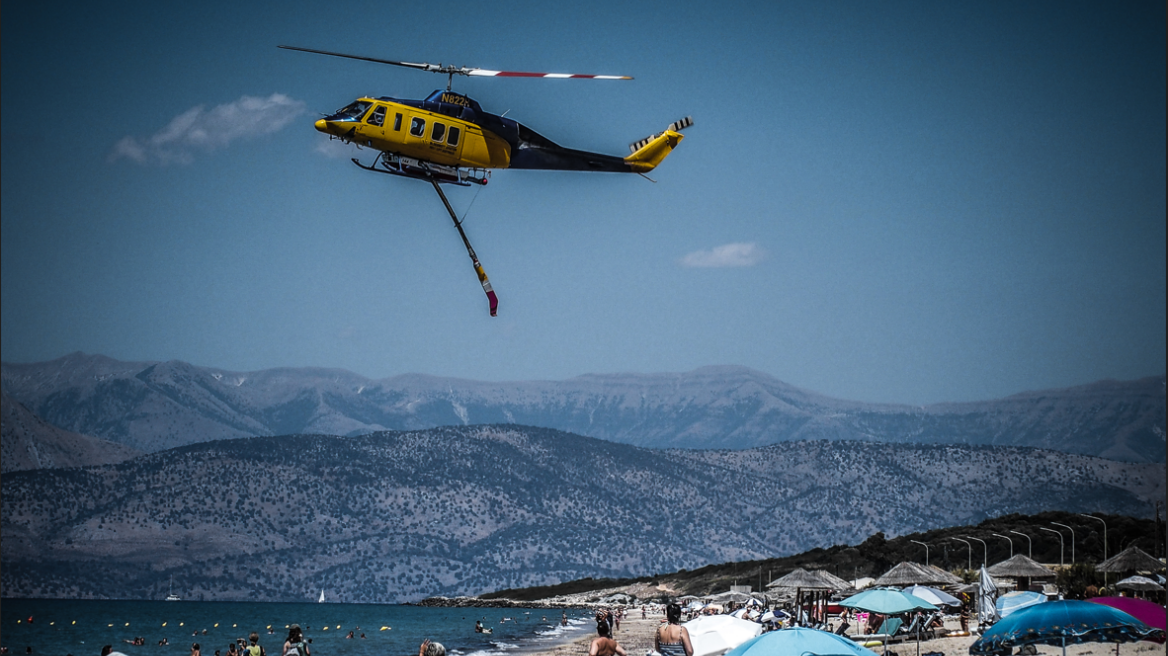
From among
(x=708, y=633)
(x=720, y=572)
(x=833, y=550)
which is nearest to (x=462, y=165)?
(x=708, y=633)

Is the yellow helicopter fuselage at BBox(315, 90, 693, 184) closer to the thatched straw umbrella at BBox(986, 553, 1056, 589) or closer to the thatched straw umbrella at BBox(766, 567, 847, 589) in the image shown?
the thatched straw umbrella at BBox(766, 567, 847, 589)

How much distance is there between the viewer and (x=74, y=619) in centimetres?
13312

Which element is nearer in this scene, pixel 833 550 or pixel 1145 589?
pixel 1145 589

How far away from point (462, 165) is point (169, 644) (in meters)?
73.3

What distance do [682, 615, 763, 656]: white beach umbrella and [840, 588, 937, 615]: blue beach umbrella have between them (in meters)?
8.64

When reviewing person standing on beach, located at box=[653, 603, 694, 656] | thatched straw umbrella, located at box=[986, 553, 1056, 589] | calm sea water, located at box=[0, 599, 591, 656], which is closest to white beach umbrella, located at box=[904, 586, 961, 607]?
thatched straw umbrella, located at box=[986, 553, 1056, 589]

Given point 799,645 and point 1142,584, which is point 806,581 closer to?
point 1142,584

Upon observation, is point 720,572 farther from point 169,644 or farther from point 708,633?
point 708,633

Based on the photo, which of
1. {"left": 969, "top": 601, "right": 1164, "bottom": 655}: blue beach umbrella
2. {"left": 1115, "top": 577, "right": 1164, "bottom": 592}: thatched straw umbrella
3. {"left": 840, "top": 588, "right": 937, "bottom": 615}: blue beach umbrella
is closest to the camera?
{"left": 969, "top": 601, "right": 1164, "bottom": 655}: blue beach umbrella

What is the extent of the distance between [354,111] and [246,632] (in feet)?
307

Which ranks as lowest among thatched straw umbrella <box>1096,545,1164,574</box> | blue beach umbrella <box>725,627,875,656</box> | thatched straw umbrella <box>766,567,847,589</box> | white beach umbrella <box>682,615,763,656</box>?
thatched straw umbrella <box>766,567,847,589</box>

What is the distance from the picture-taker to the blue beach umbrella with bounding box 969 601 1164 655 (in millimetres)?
18625

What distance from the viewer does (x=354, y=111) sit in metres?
23.5

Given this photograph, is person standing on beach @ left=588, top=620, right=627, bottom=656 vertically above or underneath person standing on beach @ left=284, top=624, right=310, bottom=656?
above
